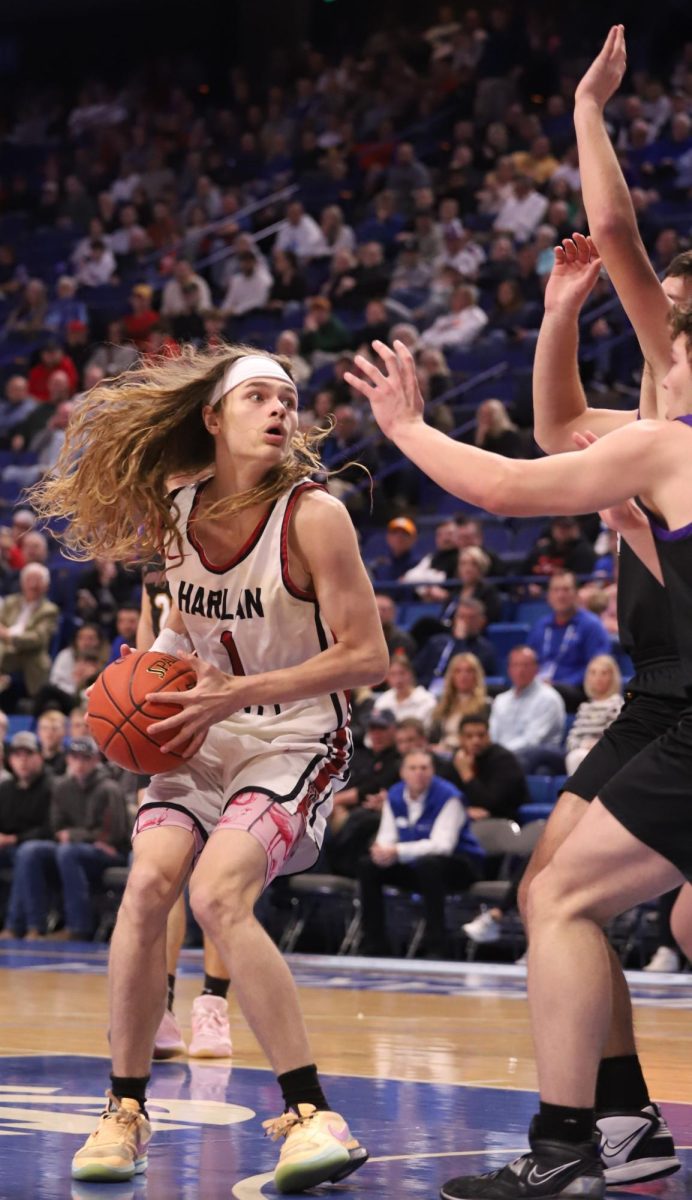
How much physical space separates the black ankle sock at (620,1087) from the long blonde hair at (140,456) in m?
1.64

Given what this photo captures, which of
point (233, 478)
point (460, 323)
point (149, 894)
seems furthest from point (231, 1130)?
point (460, 323)

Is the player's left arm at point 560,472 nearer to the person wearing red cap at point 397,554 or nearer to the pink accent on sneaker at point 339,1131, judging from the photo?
the pink accent on sneaker at point 339,1131

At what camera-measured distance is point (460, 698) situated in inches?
452

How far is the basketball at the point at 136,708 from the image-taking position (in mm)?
4281

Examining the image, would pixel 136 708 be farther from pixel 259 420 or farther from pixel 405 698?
pixel 405 698

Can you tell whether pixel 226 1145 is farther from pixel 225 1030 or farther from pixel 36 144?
pixel 36 144

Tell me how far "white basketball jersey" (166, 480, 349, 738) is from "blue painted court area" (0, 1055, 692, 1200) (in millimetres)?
1022

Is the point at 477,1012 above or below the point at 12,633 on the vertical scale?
below

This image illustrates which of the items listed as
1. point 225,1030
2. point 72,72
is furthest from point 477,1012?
point 72,72

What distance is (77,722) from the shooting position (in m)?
12.5

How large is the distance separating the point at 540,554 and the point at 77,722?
3.50 metres

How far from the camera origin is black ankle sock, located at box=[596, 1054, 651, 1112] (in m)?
4.23

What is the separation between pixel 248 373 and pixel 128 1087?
1.77 meters

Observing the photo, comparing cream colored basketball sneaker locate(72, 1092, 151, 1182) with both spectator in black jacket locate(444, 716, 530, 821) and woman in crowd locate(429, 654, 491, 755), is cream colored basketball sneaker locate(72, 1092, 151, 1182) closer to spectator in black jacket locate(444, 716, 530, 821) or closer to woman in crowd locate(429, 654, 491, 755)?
spectator in black jacket locate(444, 716, 530, 821)
